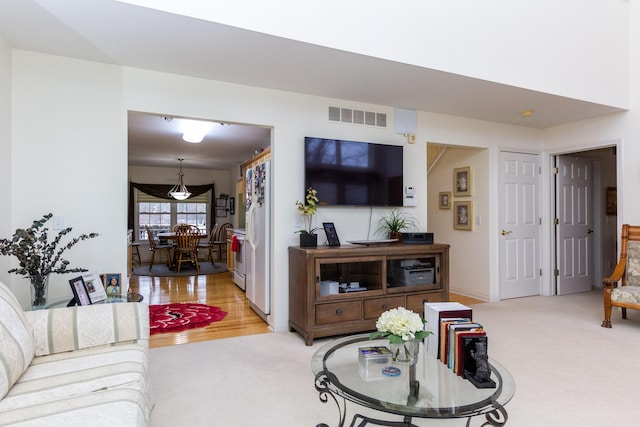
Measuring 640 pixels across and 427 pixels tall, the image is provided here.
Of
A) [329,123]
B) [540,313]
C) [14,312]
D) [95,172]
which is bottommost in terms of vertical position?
[540,313]

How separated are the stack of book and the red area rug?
2603 millimetres

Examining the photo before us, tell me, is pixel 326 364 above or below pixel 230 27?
below

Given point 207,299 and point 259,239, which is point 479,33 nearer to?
point 259,239

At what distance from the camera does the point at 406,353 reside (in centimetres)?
187

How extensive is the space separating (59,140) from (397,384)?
3.06 m

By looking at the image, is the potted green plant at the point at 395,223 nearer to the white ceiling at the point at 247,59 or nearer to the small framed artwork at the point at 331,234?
the small framed artwork at the point at 331,234

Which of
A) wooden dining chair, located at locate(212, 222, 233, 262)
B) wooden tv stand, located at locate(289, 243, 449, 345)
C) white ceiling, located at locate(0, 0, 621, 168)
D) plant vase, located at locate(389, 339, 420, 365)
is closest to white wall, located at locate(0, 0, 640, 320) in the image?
white ceiling, located at locate(0, 0, 621, 168)

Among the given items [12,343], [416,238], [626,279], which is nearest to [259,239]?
[416,238]

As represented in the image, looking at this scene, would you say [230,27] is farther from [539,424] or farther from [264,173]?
[539,424]

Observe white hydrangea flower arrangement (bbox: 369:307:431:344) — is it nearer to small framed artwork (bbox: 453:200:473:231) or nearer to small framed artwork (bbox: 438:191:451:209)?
small framed artwork (bbox: 453:200:473:231)

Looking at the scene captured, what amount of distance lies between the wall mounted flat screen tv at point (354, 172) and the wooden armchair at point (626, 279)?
7.60 ft

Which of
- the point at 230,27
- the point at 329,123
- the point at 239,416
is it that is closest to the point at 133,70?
the point at 230,27

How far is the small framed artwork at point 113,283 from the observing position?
2859 mm

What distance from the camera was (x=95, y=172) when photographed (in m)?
3.03
